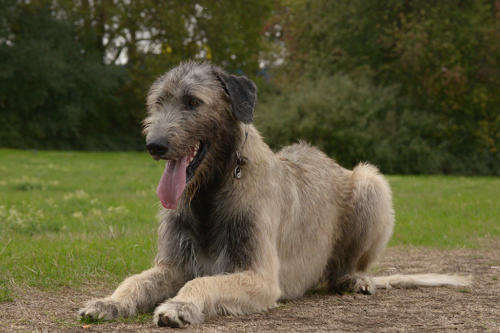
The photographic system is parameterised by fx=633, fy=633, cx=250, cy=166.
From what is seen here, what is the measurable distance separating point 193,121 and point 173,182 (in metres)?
0.50

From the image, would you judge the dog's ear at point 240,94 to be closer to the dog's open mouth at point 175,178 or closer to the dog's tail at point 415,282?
the dog's open mouth at point 175,178

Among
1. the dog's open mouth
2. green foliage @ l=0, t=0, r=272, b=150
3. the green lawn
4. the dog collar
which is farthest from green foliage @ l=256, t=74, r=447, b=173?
the dog's open mouth

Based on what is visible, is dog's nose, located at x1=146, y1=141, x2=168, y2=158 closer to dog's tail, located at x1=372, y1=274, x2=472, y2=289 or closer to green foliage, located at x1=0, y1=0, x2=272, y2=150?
dog's tail, located at x1=372, y1=274, x2=472, y2=289

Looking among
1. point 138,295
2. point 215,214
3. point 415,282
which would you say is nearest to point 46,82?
point 415,282

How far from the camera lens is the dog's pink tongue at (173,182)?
494cm

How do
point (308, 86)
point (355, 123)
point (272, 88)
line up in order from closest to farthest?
point (355, 123)
point (308, 86)
point (272, 88)

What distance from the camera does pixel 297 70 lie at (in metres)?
35.5

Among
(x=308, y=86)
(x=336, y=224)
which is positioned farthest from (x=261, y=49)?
(x=336, y=224)

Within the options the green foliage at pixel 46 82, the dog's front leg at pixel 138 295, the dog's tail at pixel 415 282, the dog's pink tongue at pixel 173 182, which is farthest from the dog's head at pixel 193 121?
the green foliage at pixel 46 82

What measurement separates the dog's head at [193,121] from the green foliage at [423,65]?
25.0 metres

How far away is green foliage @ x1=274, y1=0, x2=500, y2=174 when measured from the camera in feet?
104

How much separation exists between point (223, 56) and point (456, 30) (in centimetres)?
1647

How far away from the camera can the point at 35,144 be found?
4309 cm

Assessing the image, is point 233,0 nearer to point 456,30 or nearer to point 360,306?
point 456,30
